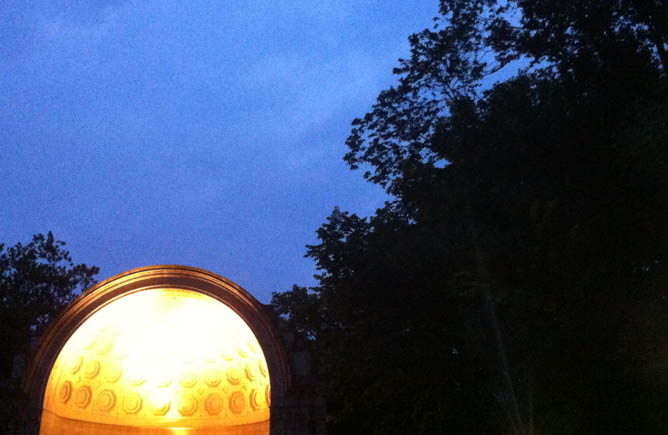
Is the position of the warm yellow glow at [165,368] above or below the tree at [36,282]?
below

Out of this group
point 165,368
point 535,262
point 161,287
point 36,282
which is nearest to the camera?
point 535,262

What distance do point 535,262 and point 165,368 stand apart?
1202 centimetres

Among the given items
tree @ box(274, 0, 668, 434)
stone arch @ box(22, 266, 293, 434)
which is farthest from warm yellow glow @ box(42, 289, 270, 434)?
tree @ box(274, 0, 668, 434)

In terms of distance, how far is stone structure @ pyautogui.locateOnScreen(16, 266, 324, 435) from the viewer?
14.1m

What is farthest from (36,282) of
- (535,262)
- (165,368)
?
(535,262)

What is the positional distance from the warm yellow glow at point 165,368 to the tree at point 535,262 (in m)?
3.65

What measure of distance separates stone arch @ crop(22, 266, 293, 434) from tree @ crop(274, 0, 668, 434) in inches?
58.1

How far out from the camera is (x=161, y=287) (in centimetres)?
1499

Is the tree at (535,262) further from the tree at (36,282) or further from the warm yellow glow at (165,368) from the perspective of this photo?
the tree at (36,282)

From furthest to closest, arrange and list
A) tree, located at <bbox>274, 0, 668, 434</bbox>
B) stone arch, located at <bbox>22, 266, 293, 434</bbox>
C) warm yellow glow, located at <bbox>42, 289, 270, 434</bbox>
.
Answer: warm yellow glow, located at <bbox>42, 289, 270, 434</bbox> < stone arch, located at <bbox>22, 266, 293, 434</bbox> < tree, located at <bbox>274, 0, 668, 434</bbox>

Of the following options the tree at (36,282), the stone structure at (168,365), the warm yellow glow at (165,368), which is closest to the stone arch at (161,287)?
the stone structure at (168,365)

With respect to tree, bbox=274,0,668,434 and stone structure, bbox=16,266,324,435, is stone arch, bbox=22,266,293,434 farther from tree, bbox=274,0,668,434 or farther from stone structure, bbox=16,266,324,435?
tree, bbox=274,0,668,434

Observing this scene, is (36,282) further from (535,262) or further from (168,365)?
(535,262)

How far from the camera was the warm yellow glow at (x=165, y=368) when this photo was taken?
1633 centimetres
